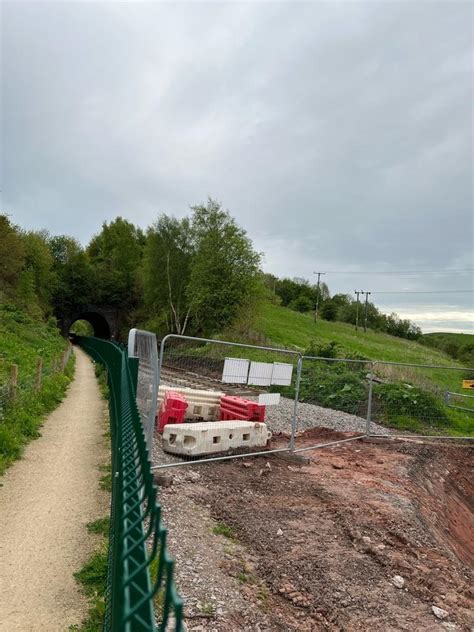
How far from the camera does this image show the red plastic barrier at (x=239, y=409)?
32.2ft

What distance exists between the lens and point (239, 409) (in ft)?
32.4

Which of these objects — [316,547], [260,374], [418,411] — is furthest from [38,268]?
[316,547]

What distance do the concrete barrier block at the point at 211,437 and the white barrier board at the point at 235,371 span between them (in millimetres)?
978

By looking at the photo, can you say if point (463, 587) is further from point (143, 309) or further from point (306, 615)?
point (143, 309)

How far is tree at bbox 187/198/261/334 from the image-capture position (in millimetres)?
40281

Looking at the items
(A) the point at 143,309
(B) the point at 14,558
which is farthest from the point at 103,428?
(A) the point at 143,309

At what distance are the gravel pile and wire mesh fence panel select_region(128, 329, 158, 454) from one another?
4724 mm

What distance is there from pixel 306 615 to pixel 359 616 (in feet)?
1.75

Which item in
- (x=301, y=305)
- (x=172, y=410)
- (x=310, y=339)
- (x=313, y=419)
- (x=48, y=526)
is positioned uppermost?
(x=301, y=305)

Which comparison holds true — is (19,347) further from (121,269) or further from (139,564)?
(121,269)

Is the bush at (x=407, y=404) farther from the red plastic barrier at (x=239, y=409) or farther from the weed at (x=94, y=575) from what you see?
the weed at (x=94, y=575)

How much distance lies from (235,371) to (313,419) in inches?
234

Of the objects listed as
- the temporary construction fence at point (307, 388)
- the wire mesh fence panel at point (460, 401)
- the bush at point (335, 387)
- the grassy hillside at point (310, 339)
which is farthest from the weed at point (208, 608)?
the grassy hillside at point (310, 339)

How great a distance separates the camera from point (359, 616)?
4.57 m
